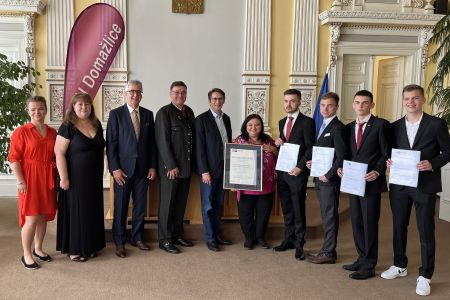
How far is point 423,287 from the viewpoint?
124 inches

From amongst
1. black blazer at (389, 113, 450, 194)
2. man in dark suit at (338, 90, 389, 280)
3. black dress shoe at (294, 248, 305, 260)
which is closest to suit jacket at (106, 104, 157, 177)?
black dress shoe at (294, 248, 305, 260)

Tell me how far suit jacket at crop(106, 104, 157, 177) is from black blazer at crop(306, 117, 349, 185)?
160 centimetres

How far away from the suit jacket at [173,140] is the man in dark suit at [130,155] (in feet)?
0.35

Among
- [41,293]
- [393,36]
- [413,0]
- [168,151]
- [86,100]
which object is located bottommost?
[41,293]

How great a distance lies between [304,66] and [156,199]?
345 centimetres

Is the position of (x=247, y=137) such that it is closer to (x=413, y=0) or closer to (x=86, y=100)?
(x=86, y=100)

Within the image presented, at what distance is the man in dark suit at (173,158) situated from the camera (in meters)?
3.88

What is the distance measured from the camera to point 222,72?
21.5ft

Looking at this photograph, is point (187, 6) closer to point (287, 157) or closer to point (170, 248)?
point (287, 157)

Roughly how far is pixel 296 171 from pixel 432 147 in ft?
3.70

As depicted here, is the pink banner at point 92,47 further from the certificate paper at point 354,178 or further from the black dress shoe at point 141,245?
the certificate paper at point 354,178

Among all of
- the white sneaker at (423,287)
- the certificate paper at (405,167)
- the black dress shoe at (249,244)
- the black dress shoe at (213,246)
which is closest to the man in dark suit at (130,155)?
the black dress shoe at (213,246)

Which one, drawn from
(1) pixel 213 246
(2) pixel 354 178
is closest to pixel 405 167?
(2) pixel 354 178

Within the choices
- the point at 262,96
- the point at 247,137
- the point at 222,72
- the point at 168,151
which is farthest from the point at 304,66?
the point at 168,151
